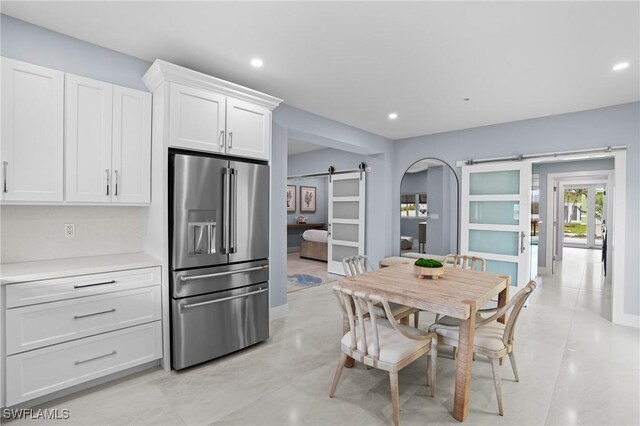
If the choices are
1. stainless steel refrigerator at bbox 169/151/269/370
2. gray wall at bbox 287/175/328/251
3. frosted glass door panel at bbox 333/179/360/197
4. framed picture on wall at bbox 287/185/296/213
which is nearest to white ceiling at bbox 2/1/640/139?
stainless steel refrigerator at bbox 169/151/269/370

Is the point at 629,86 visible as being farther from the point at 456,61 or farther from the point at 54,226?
the point at 54,226

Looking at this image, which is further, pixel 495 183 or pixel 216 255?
pixel 495 183

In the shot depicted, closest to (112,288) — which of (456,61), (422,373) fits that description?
(422,373)

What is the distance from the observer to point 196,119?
2.68m

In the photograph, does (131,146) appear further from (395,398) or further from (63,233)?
(395,398)

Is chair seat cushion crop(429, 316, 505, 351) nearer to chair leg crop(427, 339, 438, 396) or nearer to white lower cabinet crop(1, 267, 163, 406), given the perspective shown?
chair leg crop(427, 339, 438, 396)

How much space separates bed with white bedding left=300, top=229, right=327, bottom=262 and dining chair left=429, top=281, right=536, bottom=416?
208 inches

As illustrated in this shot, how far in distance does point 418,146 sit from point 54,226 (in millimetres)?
5110

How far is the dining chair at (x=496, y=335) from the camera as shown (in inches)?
82.2

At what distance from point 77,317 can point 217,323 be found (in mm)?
994

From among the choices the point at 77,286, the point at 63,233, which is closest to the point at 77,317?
the point at 77,286

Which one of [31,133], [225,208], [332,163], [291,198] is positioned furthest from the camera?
[291,198]

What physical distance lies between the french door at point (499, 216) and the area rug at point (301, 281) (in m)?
2.53

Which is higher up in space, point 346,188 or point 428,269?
point 346,188
